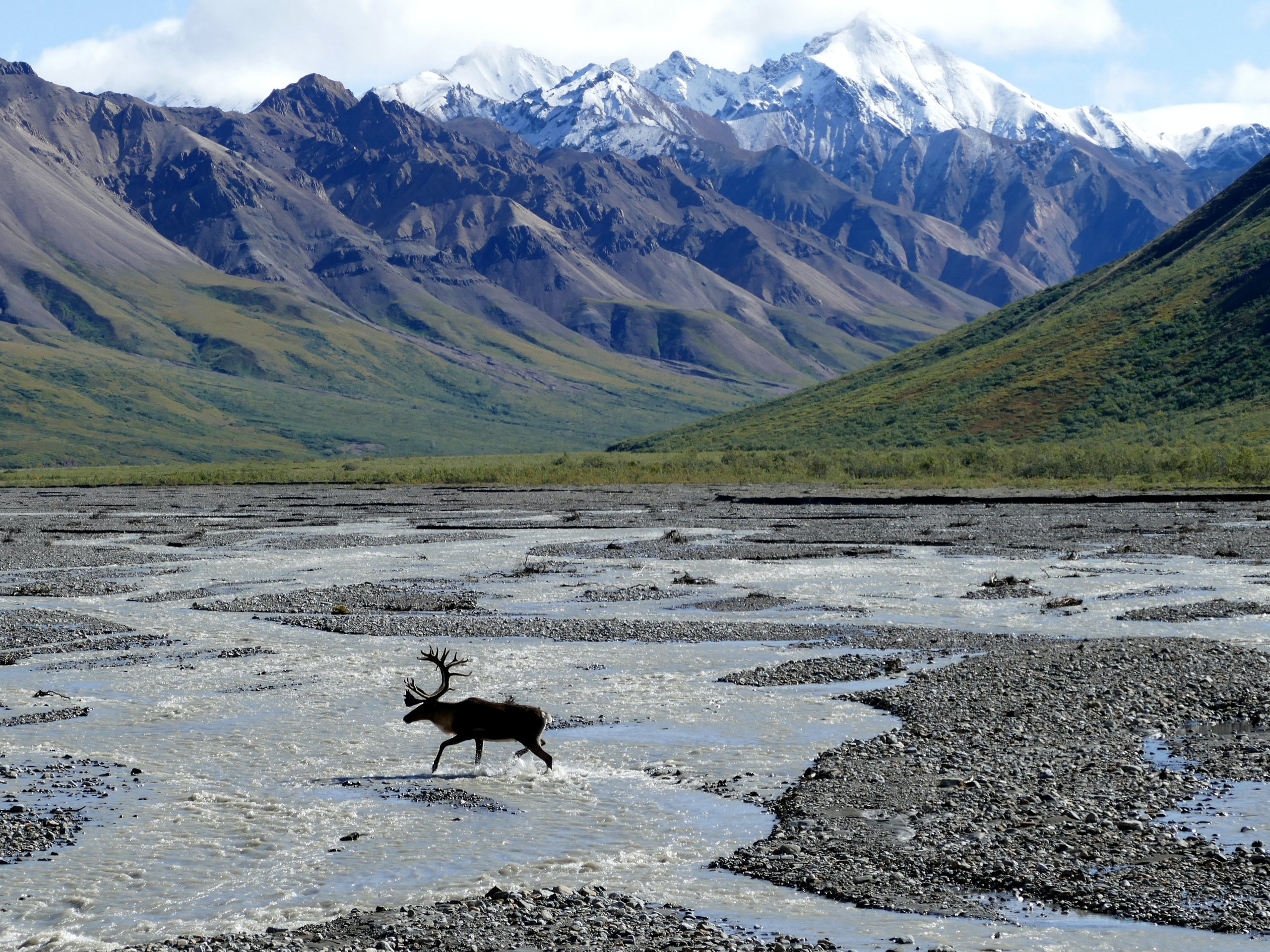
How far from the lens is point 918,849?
49.2ft

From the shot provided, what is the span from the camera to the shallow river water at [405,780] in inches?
528

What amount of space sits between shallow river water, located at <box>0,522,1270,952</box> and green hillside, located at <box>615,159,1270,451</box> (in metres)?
115

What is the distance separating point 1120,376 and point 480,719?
513 feet

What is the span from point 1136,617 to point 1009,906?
23.8m

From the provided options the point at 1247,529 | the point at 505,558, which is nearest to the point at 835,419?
the point at 1247,529

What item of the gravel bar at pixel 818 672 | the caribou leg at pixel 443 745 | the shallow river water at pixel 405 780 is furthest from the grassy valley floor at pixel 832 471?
the caribou leg at pixel 443 745

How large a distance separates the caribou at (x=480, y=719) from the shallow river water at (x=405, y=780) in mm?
582

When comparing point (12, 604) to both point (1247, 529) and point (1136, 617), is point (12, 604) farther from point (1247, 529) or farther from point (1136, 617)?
point (1247, 529)

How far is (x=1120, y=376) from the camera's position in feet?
532

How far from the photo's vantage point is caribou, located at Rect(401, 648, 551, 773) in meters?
18.3

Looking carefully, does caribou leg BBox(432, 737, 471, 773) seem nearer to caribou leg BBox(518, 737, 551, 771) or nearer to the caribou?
the caribou

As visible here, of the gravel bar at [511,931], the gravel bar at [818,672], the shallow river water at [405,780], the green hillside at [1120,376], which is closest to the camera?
the gravel bar at [511,931]

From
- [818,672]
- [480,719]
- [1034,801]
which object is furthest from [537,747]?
[818,672]

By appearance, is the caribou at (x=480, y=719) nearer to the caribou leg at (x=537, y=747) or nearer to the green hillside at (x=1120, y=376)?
the caribou leg at (x=537, y=747)
